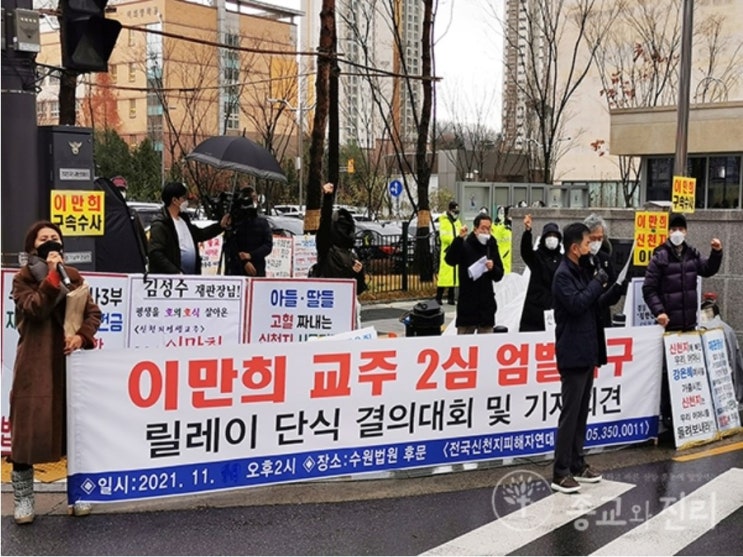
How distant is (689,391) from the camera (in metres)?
7.79

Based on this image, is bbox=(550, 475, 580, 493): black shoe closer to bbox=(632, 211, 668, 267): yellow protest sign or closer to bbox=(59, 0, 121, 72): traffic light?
bbox=(632, 211, 668, 267): yellow protest sign

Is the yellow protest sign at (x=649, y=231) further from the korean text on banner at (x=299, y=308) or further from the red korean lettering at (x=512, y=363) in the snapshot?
the korean text on banner at (x=299, y=308)

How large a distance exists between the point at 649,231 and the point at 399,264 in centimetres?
1020

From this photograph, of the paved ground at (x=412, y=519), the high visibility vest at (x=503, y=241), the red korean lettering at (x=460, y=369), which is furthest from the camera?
the high visibility vest at (x=503, y=241)

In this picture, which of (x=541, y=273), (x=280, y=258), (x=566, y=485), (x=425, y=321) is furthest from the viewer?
(x=280, y=258)

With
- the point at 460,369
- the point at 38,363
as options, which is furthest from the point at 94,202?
the point at 460,369

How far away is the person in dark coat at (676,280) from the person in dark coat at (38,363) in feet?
17.2

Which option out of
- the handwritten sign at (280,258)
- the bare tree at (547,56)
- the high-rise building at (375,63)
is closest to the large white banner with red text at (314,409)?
the handwritten sign at (280,258)

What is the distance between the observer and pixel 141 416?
18.9 ft

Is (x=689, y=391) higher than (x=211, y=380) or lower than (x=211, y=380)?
lower

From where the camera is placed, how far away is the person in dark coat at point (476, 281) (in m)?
9.21

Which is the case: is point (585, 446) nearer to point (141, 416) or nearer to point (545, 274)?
point (545, 274)

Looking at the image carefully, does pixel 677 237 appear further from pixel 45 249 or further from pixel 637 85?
pixel 637 85

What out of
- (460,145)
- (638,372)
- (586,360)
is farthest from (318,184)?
(460,145)
